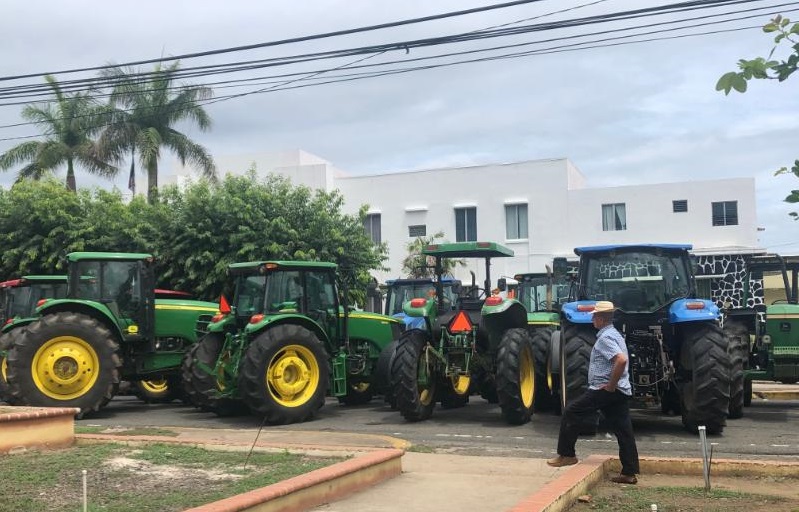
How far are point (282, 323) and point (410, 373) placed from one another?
221 cm

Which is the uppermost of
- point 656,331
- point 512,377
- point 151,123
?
point 151,123

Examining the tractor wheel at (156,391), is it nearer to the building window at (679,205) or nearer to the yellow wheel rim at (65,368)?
the yellow wheel rim at (65,368)

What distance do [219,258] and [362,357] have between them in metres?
9.42

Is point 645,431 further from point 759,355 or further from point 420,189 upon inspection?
point 420,189

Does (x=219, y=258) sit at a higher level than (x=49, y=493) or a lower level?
higher

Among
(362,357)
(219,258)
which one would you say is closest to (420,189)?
(219,258)

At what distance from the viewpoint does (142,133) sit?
3188cm

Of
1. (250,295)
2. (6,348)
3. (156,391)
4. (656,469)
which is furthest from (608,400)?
(156,391)

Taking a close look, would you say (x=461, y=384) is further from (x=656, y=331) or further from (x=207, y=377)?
(x=207, y=377)

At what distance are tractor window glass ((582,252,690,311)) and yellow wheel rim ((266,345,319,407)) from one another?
14.0ft

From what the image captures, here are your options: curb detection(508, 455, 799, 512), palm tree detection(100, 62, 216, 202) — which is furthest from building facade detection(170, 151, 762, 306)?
curb detection(508, 455, 799, 512)

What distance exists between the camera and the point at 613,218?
32781mm

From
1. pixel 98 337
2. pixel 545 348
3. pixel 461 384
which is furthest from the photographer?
pixel 461 384

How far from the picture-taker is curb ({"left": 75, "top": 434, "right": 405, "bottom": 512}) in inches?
229
